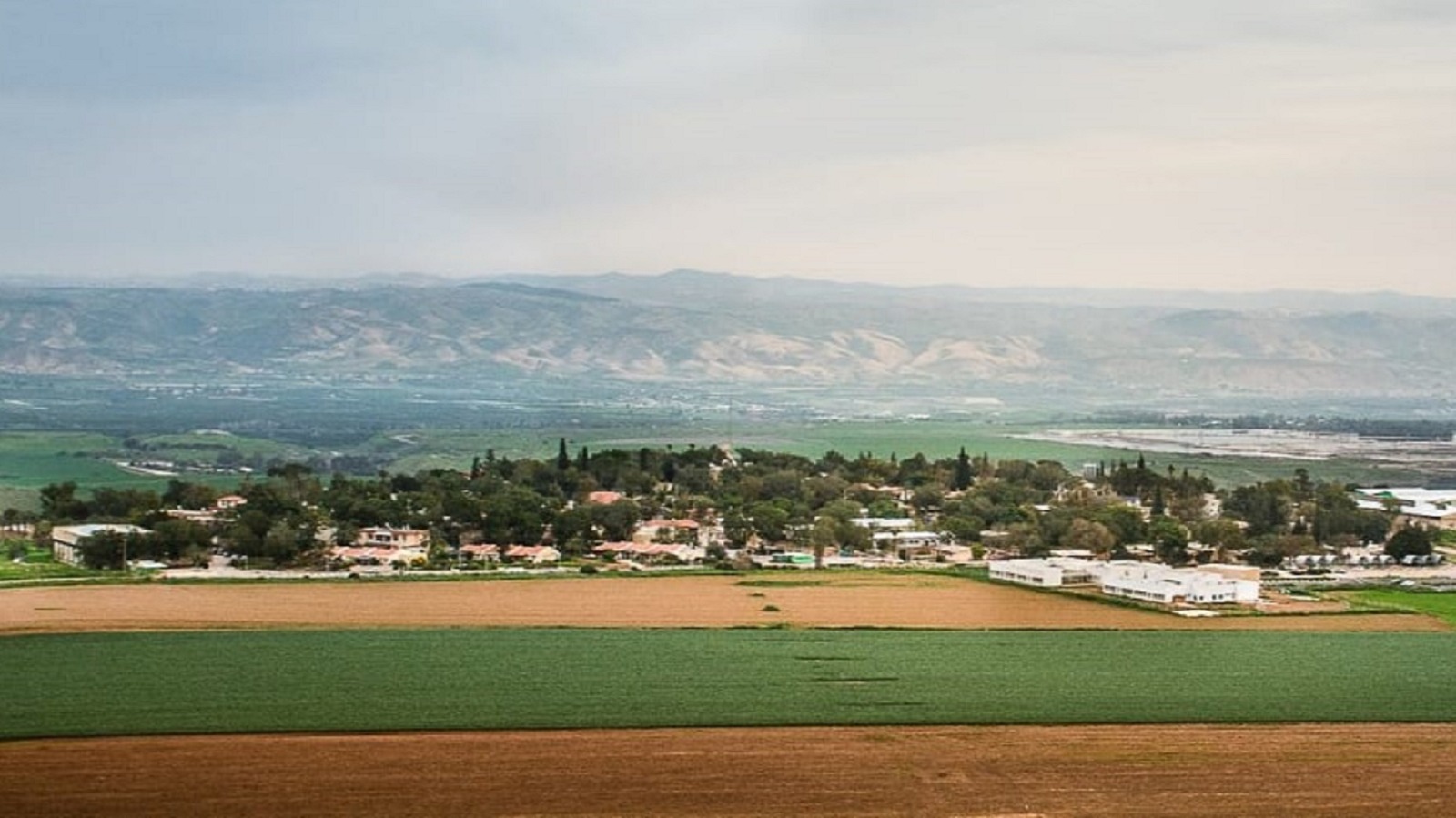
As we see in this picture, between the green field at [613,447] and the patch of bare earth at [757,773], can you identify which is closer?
the patch of bare earth at [757,773]

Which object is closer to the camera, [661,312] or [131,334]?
[131,334]

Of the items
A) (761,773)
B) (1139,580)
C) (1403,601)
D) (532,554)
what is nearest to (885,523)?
(532,554)

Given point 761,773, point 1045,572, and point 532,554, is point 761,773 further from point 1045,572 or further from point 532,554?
point 532,554

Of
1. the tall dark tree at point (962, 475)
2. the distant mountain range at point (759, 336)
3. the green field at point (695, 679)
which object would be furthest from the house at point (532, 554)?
the distant mountain range at point (759, 336)

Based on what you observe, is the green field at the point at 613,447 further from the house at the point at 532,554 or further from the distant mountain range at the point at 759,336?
the distant mountain range at the point at 759,336

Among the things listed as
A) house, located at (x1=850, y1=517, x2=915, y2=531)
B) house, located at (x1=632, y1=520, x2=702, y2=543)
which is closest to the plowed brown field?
house, located at (x1=632, y1=520, x2=702, y2=543)

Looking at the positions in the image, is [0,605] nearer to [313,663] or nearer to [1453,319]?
[313,663]

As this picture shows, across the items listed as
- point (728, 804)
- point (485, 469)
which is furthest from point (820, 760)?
point (485, 469)
